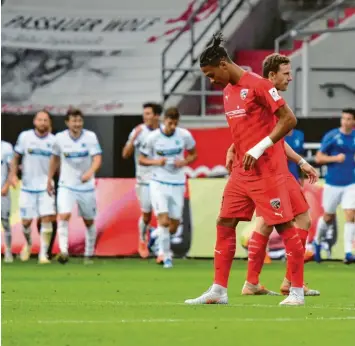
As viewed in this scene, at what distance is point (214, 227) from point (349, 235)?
2265 mm

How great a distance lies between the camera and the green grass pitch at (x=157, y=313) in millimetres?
7684

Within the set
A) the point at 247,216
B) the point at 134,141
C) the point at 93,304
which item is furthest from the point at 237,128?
the point at 134,141

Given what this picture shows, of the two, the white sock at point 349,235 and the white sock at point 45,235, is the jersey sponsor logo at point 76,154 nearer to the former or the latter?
the white sock at point 45,235

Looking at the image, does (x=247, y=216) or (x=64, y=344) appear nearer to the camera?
(x=64, y=344)

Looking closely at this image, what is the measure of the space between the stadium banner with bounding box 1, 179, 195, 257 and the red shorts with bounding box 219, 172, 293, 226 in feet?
32.3

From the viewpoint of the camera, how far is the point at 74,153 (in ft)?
61.0

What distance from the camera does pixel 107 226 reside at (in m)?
20.2

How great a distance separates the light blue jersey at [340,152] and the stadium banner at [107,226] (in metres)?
3.29

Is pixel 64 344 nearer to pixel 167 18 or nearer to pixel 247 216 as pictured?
pixel 247 216

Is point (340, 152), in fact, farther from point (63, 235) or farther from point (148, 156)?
point (63, 235)

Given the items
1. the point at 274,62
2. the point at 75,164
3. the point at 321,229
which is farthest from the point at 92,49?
the point at 274,62

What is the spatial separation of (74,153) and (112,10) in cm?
1308

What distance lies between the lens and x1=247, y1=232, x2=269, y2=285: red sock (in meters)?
11.8

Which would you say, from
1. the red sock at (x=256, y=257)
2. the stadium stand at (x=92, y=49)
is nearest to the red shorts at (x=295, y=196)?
the red sock at (x=256, y=257)
